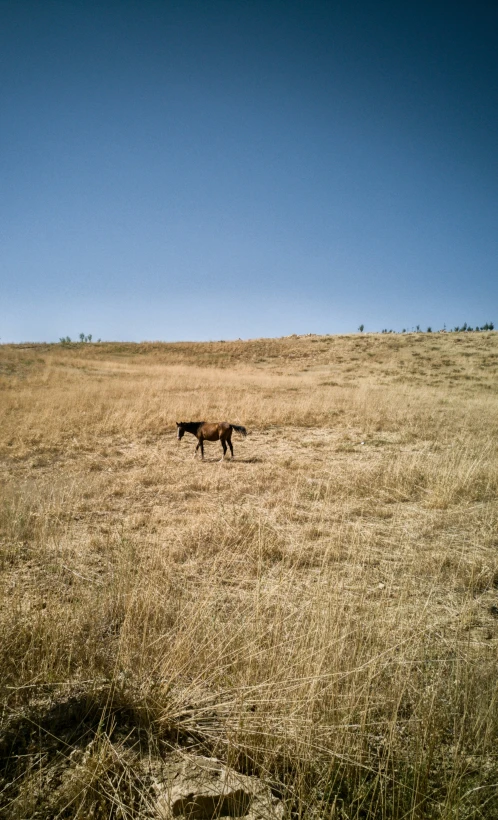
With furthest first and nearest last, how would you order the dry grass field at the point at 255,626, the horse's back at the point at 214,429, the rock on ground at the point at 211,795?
the horse's back at the point at 214,429, the dry grass field at the point at 255,626, the rock on ground at the point at 211,795

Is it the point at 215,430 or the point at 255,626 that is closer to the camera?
the point at 255,626

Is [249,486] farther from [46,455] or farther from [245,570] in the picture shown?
[46,455]

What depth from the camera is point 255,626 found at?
104 inches

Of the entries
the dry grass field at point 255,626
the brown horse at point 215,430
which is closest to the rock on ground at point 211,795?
the dry grass field at point 255,626

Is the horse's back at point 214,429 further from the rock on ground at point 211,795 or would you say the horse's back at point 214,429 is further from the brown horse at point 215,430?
the rock on ground at point 211,795

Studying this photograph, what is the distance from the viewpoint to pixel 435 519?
17.7ft

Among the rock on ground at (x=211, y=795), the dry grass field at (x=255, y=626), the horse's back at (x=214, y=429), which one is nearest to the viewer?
the rock on ground at (x=211, y=795)

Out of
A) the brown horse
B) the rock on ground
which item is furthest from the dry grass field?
the brown horse

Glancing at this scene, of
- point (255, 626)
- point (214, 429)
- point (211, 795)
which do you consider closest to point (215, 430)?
point (214, 429)

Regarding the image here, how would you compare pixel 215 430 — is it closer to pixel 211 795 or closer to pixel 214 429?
pixel 214 429

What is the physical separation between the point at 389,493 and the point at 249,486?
2473 mm

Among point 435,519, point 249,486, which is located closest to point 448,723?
point 435,519

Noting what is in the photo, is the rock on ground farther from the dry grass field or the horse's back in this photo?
the horse's back

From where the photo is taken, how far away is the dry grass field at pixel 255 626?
5.78 ft
